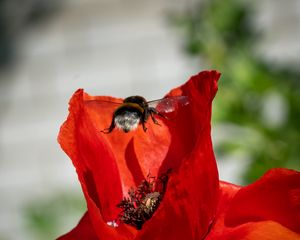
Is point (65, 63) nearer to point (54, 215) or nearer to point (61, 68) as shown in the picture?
point (61, 68)

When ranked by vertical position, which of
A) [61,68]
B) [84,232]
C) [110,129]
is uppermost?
[110,129]

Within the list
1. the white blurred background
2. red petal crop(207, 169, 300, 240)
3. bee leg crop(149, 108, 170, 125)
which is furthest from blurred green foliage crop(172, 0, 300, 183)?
the white blurred background

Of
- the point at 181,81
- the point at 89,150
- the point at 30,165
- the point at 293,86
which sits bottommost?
the point at 30,165

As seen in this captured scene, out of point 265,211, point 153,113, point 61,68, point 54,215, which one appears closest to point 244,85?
point 153,113

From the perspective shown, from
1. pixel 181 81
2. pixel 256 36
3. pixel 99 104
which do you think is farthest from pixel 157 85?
pixel 99 104

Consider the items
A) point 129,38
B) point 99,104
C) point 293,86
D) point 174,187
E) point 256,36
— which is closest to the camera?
point 174,187

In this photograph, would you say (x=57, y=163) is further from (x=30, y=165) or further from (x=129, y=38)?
(x=129, y=38)
